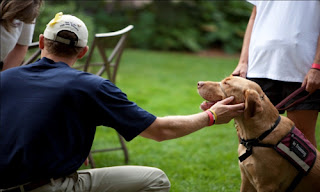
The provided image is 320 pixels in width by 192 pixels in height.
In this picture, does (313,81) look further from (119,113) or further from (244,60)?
(119,113)

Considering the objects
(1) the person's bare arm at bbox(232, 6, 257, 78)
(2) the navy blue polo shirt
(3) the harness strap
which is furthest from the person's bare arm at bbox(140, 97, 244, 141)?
(1) the person's bare arm at bbox(232, 6, 257, 78)

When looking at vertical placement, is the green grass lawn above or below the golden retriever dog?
below

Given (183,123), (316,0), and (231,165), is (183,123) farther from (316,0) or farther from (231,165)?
(231,165)

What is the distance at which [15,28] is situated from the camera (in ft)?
11.3

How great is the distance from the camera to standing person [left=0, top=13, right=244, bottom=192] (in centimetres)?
233

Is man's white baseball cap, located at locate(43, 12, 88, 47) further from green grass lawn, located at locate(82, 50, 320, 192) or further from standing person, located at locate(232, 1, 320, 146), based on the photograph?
green grass lawn, located at locate(82, 50, 320, 192)

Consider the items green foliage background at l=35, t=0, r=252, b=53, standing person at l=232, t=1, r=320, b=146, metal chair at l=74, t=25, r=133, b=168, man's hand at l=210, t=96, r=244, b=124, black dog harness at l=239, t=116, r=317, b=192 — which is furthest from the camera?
green foliage background at l=35, t=0, r=252, b=53

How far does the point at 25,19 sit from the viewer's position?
3.25m

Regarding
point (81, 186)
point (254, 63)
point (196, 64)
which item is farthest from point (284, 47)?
point (196, 64)

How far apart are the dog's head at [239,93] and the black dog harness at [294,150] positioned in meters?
0.21

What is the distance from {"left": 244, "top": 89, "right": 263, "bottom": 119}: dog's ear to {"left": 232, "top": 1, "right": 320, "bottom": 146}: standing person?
0.54m

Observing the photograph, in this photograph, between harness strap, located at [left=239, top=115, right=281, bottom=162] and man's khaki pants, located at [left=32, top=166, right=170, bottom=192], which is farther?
harness strap, located at [left=239, top=115, right=281, bottom=162]

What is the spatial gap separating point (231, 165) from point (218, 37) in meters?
10.6

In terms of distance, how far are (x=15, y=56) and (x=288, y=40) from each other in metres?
2.46
